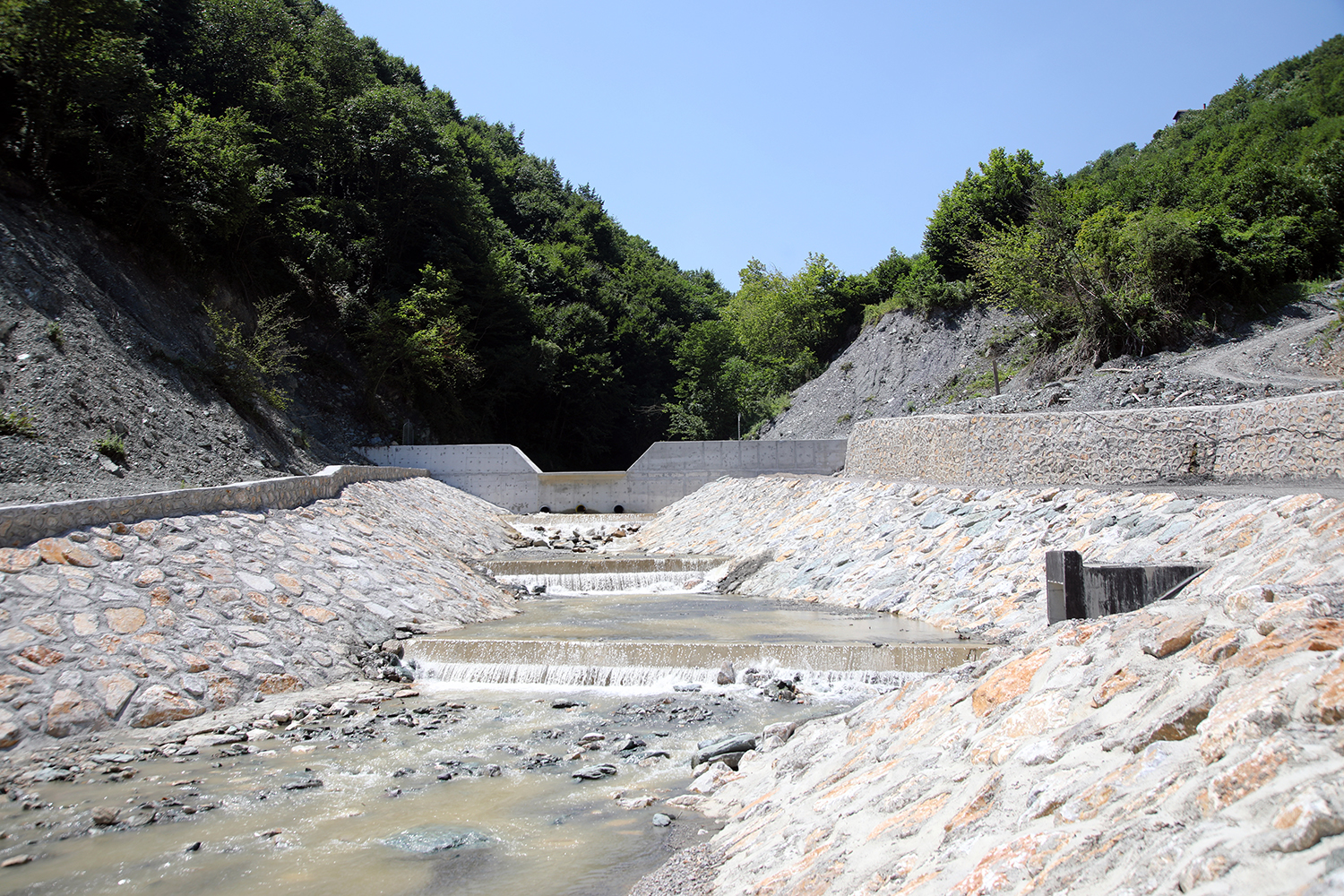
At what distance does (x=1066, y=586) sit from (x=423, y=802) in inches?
206

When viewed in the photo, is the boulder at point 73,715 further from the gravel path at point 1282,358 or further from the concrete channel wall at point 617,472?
the gravel path at point 1282,358

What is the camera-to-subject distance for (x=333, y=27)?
3108 cm

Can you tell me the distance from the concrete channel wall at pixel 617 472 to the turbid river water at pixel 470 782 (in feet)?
48.5

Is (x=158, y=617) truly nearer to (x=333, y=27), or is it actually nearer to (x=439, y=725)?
(x=439, y=725)

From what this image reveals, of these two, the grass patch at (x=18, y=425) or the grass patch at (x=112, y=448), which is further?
the grass patch at (x=112, y=448)

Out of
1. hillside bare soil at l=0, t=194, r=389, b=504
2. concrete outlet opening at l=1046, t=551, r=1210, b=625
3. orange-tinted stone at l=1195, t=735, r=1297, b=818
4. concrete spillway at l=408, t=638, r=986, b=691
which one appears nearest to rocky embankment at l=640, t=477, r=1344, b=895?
orange-tinted stone at l=1195, t=735, r=1297, b=818

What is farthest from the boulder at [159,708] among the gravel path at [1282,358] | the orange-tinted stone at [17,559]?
the gravel path at [1282,358]

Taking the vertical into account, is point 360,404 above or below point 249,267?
below

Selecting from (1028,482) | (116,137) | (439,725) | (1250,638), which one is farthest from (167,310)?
(1250,638)

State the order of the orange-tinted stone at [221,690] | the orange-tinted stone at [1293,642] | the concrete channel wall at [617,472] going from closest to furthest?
the orange-tinted stone at [1293,642] → the orange-tinted stone at [221,690] → the concrete channel wall at [617,472]

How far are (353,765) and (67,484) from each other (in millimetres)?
9433

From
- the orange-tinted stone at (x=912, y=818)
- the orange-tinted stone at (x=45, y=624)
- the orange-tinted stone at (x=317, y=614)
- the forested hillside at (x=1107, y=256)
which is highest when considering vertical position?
the forested hillside at (x=1107, y=256)

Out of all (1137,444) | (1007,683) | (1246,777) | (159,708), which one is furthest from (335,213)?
(1246,777)

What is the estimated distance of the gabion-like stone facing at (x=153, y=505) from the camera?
28.0 ft
